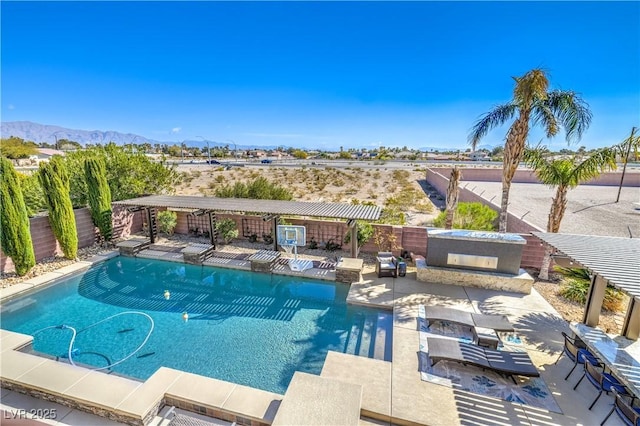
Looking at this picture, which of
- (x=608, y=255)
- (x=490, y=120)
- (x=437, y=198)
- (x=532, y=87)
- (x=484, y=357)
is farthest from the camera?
(x=437, y=198)

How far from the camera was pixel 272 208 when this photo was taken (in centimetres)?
1265

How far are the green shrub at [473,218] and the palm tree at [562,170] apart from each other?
9.46 ft

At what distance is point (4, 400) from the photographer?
5426 mm

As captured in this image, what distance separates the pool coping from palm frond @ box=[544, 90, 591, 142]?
1279 cm

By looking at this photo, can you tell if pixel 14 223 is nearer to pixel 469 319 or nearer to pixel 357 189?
pixel 469 319

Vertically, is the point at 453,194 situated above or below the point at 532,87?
below

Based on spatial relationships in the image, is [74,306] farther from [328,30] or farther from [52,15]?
[328,30]

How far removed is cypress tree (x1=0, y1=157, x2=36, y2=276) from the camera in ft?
32.9

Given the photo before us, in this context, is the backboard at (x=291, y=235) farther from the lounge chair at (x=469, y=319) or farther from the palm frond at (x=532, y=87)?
the palm frond at (x=532, y=87)

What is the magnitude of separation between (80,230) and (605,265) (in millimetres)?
19014

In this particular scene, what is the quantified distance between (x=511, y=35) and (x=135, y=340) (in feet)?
68.0

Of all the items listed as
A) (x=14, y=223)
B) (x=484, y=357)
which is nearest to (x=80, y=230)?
(x=14, y=223)

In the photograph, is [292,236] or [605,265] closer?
[605,265]

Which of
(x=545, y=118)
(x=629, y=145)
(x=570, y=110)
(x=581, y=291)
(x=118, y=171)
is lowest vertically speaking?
(x=581, y=291)
